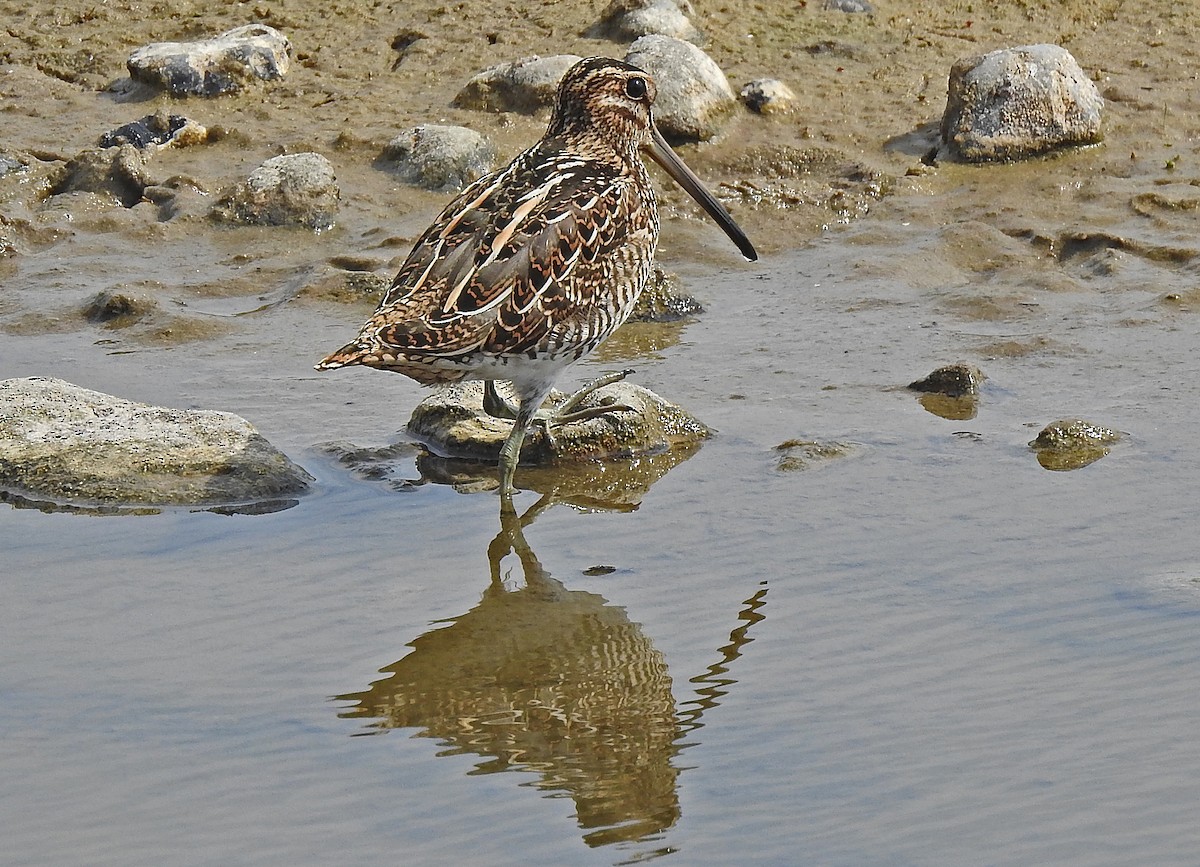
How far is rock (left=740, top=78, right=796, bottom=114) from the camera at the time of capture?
10.3 meters

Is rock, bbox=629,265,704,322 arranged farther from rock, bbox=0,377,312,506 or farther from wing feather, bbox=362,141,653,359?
rock, bbox=0,377,312,506

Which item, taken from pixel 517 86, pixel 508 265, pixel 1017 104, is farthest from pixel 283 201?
pixel 1017 104

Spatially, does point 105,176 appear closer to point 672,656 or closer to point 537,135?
point 537,135

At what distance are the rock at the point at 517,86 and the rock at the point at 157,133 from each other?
5.21 ft

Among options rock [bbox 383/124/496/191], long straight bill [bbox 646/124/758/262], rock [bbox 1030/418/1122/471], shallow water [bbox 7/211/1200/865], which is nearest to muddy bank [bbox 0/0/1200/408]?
rock [bbox 383/124/496/191]

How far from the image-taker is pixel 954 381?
7.13 metres

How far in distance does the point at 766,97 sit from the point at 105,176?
12.8ft

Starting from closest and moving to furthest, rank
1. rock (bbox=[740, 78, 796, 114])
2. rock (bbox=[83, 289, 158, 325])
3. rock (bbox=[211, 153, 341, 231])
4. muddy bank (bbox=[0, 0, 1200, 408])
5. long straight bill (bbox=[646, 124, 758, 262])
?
long straight bill (bbox=[646, 124, 758, 262]) < rock (bbox=[83, 289, 158, 325]) < muddy bank (bbox=[0, 0, 1200, 408]) < rock (bbox=[211, 153, 341, 231]) < rock (bbox=[740, 78, 796, 114])

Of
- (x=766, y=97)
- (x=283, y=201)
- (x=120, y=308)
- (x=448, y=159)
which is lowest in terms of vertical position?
(x=120, y=308)

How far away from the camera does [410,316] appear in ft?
18.8

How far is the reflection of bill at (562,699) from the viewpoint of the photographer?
4.35m

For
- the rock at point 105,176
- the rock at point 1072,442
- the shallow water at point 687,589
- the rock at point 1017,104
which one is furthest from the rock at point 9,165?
the rock at point 1072,442

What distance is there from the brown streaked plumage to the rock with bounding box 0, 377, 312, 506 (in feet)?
2.60

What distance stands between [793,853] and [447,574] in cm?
203
